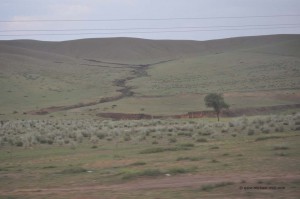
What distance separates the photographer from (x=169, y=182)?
14.7 meters

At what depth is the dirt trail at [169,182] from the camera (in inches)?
551

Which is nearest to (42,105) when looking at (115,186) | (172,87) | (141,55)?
(172,87)

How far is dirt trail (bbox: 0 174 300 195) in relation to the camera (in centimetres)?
1399

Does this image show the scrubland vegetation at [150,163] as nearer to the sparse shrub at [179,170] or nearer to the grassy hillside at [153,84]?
the sparse shrub at [179,170]

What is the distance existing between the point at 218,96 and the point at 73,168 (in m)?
36.9

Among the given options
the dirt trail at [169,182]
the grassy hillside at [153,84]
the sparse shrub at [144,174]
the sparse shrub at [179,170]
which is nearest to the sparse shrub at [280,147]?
the sparse shrub at [179,170]

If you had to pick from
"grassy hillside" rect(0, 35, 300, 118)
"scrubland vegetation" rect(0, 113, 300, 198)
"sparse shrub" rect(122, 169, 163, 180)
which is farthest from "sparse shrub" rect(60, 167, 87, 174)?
"grassy hillside" rect(0, 35, 300, 118)

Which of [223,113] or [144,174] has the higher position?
[223,113]

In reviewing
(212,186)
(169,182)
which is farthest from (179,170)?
(212,186)

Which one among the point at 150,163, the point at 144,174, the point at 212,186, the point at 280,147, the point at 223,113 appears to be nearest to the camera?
the point at 212,186

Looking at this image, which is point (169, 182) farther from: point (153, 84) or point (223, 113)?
point (153, 84)

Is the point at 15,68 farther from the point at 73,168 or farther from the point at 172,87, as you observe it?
the point at 73,168

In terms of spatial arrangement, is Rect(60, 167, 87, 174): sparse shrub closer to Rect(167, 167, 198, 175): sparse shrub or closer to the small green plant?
Rect(167, 167, 198, 175): sparse shrub

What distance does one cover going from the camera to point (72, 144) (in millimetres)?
28250
